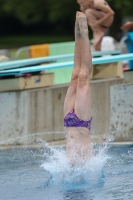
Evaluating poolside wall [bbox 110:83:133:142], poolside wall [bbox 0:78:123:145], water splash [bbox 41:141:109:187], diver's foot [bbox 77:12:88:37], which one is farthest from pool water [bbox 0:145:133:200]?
poolside wall [bbox 0:78:123:145]

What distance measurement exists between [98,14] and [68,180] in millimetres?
7273

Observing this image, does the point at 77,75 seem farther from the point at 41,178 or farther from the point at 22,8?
the point at 22,8

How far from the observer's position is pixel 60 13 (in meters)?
26.0

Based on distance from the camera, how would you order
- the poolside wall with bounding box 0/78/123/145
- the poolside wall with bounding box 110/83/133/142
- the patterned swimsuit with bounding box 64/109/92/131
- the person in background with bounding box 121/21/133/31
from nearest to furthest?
1. the patterned swimsuit with bounding box 64/109/92/131
2. the poolside wall with bounding box 110/83/133/142
3. the poolside wall with bounding box 0/78/123/145
4. the person in background with bounding box 121/21/133/31

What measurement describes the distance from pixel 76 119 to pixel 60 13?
63.7 feet

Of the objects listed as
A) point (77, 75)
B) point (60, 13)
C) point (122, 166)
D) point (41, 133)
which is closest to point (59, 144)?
point (41, 133)

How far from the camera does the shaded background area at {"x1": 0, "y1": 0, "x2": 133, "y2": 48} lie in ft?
83.6

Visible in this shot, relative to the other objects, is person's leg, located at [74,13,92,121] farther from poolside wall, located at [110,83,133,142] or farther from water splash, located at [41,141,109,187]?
poolside wall, located at [110,83,133,142]

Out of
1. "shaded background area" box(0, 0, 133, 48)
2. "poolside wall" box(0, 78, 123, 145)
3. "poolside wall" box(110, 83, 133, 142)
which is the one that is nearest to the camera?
"poolside wall" box(110, 83, 133, 142)

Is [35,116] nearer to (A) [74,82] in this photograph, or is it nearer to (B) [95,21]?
(B) [95,21]

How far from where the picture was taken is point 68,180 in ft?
23.0

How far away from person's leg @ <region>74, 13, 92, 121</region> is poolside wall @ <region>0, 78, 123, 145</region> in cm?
383

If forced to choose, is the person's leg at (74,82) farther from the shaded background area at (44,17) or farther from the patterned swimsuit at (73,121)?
the shaded background area at (44,17)

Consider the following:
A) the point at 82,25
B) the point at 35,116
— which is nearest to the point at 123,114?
the point at 35,116
